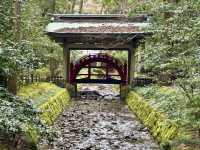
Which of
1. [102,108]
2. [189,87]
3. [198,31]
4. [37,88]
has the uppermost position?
[198,31]

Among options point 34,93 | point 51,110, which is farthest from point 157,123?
point 34,93

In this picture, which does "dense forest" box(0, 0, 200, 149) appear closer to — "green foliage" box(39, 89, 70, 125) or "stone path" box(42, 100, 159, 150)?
"stone path" box(42, 100, 159, 150)

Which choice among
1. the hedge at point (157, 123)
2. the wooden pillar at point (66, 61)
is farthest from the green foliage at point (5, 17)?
the wooden pillar at point (66, 61)

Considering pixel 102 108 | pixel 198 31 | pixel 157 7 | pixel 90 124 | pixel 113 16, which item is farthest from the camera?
pixel 113 16

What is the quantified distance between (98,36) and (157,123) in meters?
12.4

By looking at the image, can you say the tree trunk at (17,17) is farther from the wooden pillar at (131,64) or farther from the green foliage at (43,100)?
the wooden pillar at (131,64)

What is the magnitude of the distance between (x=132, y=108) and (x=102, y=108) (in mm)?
2536

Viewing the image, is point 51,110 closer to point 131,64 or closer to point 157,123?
point 157,123

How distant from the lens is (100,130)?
18250mm

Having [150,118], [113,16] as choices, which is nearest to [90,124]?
[150,118]

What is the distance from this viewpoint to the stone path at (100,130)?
1500 cm

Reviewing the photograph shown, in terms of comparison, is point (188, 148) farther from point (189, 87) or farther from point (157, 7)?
point (157, 7)

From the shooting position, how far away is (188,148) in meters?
11.6

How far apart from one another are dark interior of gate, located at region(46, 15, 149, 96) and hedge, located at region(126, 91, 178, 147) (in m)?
6.47
